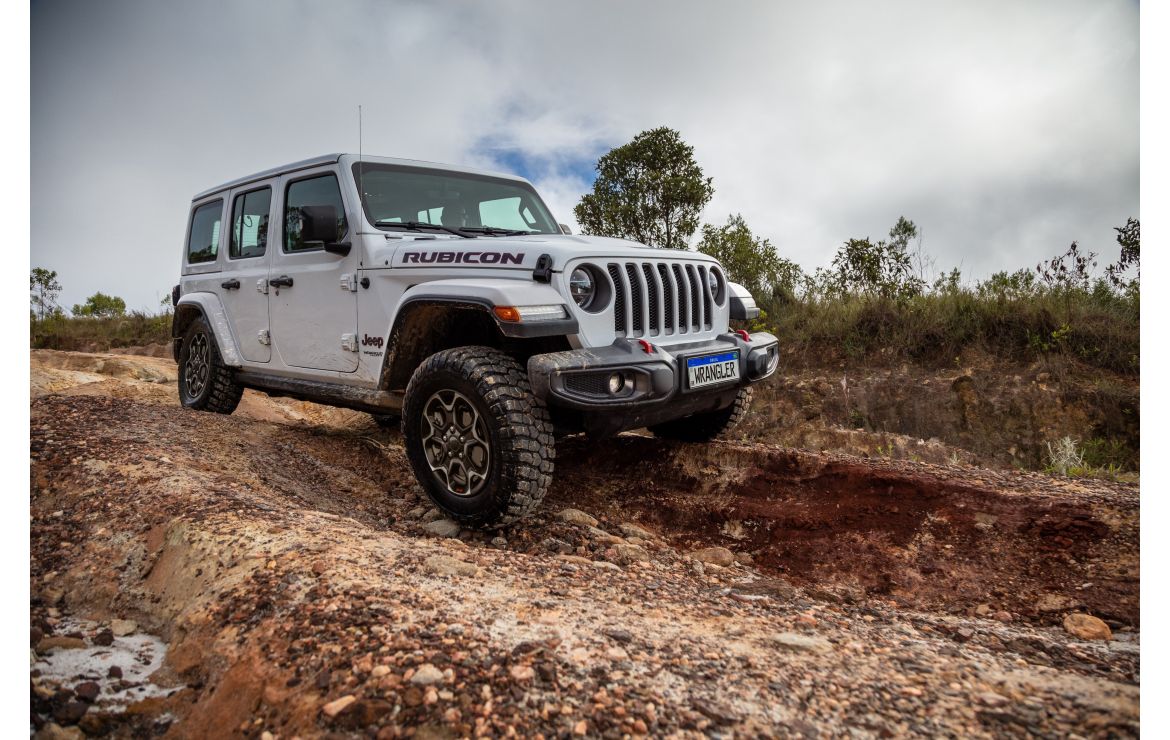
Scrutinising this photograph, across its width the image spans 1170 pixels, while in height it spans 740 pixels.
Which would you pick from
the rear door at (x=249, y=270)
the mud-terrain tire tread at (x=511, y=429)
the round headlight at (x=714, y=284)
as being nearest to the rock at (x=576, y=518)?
the mud-terrain tire tread at (x=511, y=429)

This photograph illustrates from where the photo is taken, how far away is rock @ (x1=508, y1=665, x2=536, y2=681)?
1.74 m

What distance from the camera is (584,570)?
2.86 m

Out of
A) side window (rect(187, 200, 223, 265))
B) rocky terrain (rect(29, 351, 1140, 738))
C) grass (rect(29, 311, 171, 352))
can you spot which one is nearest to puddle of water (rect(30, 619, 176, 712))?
rocky terrain (rect(29, 351, 1140, 738))

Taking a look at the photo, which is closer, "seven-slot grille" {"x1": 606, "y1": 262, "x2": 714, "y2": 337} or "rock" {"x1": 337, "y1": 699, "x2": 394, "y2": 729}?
"rock" {"x1": 337, "y1": 699, "x2": 394, "y2": 729}

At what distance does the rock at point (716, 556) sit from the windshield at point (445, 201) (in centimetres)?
231

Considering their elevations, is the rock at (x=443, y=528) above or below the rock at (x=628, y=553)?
above

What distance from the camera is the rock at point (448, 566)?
8.45ft

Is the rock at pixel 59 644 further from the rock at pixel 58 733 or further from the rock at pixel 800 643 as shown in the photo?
the rock at pixel 800 643

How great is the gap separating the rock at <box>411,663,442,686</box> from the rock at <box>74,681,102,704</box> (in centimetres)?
91

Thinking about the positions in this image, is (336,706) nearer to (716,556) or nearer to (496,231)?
(716,556)

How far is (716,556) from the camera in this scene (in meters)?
3.47

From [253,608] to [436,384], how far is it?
4.74ft

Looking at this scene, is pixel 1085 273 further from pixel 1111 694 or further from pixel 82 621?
pixel 82 621

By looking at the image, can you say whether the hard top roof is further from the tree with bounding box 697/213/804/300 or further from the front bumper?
the tree with bounding box 697/213/804/300
